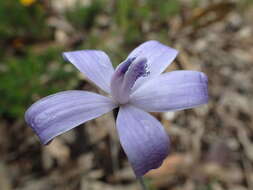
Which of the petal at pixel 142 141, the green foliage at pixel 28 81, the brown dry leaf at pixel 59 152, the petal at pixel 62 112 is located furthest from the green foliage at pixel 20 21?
the petal at pixel 142 141

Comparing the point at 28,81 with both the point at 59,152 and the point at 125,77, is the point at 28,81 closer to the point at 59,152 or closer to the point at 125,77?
the point at 59,152

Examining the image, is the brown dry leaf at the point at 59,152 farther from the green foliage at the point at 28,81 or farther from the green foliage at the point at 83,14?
the green foliage at the point at 83,14

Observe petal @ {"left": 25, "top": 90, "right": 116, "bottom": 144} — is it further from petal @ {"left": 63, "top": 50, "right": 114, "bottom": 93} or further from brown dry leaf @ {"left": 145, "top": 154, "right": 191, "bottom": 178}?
brown dry leaf @ {"left": 145, "top": 154, "right": 191, "bottom": 178}

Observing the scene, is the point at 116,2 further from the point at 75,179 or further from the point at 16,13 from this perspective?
the point at 75,179

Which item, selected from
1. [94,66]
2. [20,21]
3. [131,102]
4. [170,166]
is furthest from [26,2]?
[131,102]

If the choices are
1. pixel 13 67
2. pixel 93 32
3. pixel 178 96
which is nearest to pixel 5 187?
pixel 13 67

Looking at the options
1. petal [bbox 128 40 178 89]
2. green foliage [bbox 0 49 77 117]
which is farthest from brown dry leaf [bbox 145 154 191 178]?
petal [bbox 128 40 178 89]
